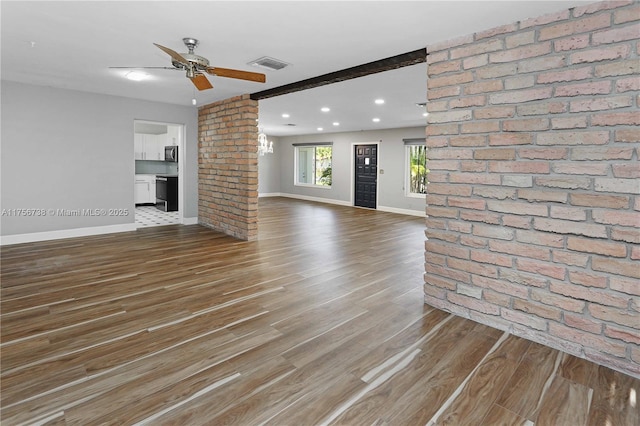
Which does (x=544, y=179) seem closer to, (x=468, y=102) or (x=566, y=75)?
(x=566, y=75)

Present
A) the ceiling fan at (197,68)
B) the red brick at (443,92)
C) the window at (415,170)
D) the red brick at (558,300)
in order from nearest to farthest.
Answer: the red brick at (558,300), the red brick at (443,92), the ceiling fan at (197,68), the window at (415,170)

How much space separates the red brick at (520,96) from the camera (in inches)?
91.6

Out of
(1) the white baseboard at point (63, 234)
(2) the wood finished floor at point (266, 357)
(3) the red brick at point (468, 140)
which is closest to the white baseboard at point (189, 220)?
(1) the white baseboard at point (63, 234)

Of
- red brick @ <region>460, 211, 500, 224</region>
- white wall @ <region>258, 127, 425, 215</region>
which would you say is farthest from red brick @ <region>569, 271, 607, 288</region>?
white wall @ <region>258, 127, 425, 215</region>

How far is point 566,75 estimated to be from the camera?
7.34 ft

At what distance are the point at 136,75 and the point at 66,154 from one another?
6.78ft

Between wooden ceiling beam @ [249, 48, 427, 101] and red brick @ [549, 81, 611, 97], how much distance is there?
125cm

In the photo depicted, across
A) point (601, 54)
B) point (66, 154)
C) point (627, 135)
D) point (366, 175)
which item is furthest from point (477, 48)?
point (366, 175)

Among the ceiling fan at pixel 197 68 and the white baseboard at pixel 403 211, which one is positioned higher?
the ceiling fan at pixel 197 68

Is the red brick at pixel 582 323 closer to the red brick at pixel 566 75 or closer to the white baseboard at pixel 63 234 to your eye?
the red brick at pixel 566 75

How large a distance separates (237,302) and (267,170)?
10187 millimetres

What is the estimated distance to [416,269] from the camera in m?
4.07

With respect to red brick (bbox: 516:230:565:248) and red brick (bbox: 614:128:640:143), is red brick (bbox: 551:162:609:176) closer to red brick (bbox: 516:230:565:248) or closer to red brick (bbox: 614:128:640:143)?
red brick (bbox: 614:128:640:143)

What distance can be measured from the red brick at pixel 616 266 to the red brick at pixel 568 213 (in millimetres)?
256
